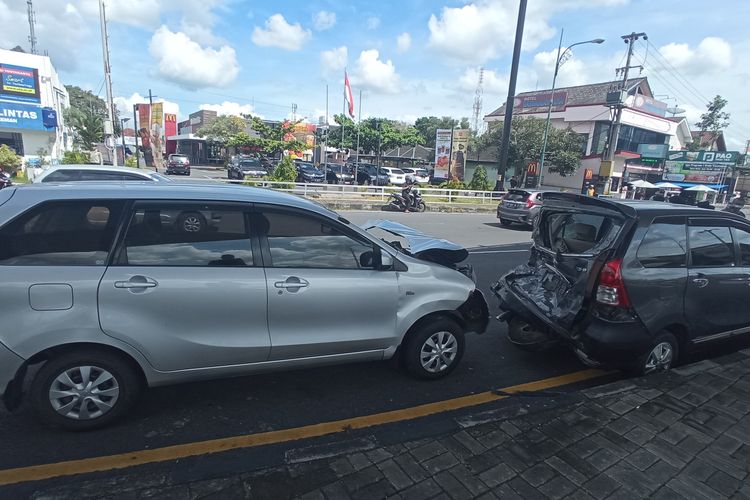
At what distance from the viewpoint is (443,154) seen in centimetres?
3719

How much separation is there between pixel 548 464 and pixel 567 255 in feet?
7.20

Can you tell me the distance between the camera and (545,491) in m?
2.22

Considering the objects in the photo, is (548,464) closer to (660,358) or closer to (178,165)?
(660,358)

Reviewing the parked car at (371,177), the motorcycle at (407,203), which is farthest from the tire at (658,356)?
the parked car at (371,177)

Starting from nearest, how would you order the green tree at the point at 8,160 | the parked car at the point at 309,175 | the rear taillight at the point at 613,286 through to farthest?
the rear taillight at the point at 613,286
the green tree at the point at 8,160
the parked car at the point at 309,175

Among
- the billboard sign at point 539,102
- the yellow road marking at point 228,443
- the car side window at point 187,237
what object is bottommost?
the yellow road marking at point 228,443

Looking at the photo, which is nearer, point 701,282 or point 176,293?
point 176,293

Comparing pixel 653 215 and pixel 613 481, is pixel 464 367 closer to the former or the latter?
pixel 613 481

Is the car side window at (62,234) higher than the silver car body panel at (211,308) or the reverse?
higher

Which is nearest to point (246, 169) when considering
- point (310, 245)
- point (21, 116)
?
point (21, 116)

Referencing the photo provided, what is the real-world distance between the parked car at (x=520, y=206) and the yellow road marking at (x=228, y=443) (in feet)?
40.7

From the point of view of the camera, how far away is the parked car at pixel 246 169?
88.8 feet

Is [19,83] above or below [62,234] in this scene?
above

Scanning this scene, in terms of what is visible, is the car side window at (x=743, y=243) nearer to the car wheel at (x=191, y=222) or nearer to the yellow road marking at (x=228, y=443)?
the yellow road marking at (x=228, y=443)
